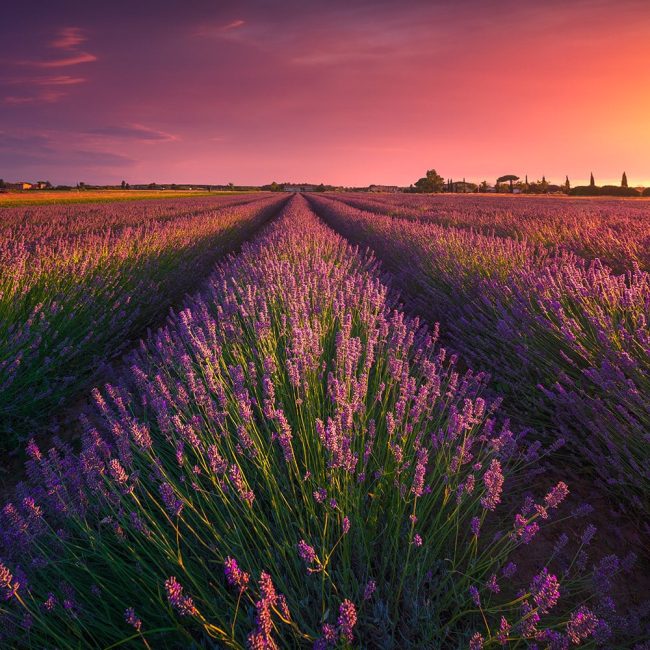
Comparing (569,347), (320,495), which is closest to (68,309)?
(320,495)

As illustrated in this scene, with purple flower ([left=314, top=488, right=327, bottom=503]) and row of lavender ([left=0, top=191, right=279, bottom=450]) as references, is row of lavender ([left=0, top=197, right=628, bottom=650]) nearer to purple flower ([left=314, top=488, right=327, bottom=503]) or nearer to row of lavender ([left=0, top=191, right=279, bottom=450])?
purple flower ([left=314, top=488, right=327, bottom=503])

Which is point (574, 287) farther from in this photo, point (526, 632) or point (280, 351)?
point (526, 632)

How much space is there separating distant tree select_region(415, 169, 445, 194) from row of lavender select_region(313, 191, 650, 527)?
3145 inches

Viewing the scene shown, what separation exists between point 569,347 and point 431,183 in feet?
283

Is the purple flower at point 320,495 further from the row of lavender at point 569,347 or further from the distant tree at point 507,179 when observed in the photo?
the distant tree at point 507,179

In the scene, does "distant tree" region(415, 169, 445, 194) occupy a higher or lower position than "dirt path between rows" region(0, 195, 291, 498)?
higher

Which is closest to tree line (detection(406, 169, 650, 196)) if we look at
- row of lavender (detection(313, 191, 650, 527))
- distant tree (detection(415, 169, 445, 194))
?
distant tree (detection(415, 169, 445, 194))

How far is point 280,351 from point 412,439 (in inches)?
43.7

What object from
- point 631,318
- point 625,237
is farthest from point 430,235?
point 631,318

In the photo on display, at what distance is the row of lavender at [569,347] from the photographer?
1998mm

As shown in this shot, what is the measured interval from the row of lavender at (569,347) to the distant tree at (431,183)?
7990 cm

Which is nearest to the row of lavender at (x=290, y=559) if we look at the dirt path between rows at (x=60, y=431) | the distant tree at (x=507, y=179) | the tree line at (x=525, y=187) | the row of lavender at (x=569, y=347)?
the row of lavender at (x=569, y=347)

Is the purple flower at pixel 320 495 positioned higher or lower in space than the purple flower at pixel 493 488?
Result: lower

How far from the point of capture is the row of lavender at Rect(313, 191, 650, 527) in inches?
78.7
